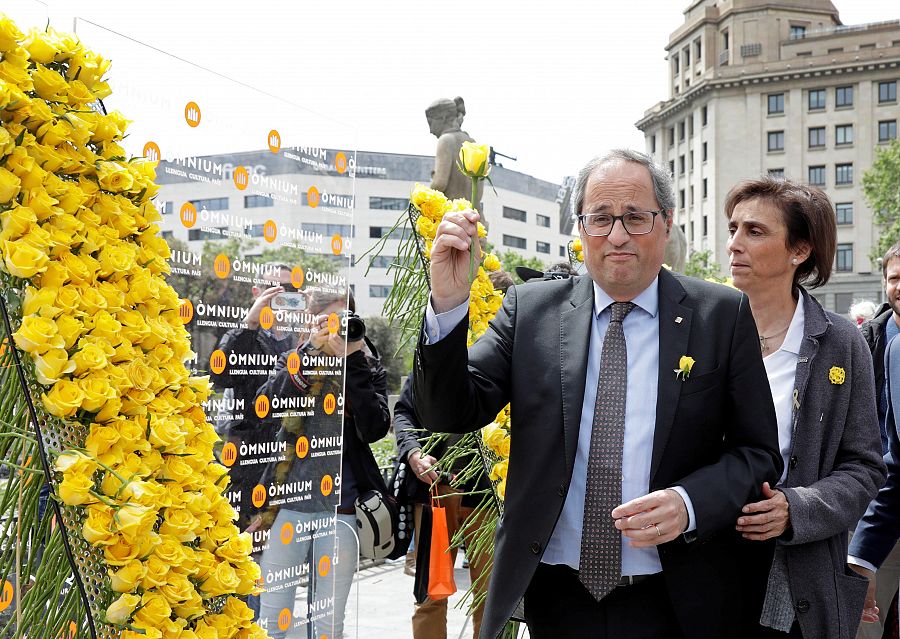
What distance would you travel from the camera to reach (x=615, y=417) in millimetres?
2168

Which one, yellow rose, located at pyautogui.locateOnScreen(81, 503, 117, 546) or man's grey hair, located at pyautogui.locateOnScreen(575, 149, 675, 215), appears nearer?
yellow rose, located at pyautogui.locateOnScreen(81, 503, 117, 546)

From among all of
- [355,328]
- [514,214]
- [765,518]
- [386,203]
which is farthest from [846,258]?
[765,518]

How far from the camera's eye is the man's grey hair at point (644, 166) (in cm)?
229

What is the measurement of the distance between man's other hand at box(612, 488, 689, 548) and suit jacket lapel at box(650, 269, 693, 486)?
156 mm

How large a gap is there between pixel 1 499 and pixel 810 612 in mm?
2147

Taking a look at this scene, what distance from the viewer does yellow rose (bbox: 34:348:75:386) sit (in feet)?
5.77

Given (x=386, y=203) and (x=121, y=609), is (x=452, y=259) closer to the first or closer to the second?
(x=121, y=609)

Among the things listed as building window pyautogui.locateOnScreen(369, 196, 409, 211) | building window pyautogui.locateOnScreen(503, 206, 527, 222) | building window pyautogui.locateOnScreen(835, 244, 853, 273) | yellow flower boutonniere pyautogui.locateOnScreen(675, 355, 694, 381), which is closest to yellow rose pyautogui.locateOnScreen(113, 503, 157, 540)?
yellow flower boutonniere pyautogui.locateOnScreen(675, 355, 694, 381)

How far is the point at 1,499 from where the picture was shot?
1902mm

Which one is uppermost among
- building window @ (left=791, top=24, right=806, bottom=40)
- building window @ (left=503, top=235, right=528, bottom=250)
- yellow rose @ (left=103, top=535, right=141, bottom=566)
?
building window @ (left=791, top=24, right=806, bottom=40)

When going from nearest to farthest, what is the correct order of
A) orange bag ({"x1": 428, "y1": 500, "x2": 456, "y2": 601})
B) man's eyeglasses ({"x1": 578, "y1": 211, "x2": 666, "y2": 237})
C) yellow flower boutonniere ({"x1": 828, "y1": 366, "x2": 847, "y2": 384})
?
man's eyeglasses ({"x1": 578, "y1": 211, "x2": 666, "y2": 237}) < yellow flower boutonniere ({"x1": 828, "y1": 366, "x2": 847, "y2": 384}) < orange bag ({"x1": 428, "y1": 500, "x2": 456, "y2": 601})

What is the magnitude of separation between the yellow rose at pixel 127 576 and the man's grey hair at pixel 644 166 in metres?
1.35

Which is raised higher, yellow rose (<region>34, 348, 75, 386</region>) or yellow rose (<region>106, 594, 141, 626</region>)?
yellow rose (<region>34, 348, 75, 386</region>)

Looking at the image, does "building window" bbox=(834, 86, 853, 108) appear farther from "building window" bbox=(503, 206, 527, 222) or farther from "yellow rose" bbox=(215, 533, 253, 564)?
"yellow rose" bbox=(215, 533, 253, 564)
